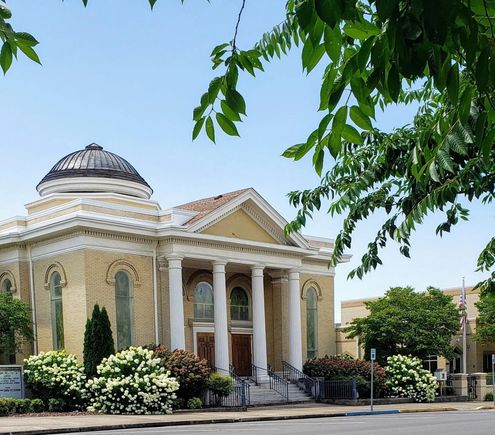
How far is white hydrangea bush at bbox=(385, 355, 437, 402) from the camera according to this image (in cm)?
4119

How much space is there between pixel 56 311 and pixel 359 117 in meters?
33.3

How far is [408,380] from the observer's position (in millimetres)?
41469

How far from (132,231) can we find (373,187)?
2797 cm

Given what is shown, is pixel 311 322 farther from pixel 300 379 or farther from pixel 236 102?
pixel 236 102

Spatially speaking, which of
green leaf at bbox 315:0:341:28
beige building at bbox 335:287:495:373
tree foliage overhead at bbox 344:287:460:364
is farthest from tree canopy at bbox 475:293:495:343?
green leaf at bbox 315:0:341:28

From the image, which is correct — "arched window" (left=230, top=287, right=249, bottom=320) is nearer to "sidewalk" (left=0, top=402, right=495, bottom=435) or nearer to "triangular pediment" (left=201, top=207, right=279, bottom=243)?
"triangular pediment" (left=201, top=207, right=279, bottom=243)

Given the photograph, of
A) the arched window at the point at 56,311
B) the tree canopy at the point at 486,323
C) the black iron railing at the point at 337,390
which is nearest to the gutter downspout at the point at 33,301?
the arched window at the point at 56,311

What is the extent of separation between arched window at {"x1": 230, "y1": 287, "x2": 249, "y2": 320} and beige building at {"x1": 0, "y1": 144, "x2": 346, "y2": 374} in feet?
0.18

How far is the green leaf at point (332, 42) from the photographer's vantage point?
3.09 m

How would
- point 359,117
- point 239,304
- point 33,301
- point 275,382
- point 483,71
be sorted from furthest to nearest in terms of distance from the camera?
point 239,304, point 275,382, point 33,301, point 359,117, point 483,71

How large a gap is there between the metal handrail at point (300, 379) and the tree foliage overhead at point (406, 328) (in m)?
5.75

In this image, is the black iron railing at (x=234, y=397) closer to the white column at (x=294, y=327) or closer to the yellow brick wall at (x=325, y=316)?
the white column at (x=294, y=327)

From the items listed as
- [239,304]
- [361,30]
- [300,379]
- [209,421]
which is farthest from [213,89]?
[239,304]

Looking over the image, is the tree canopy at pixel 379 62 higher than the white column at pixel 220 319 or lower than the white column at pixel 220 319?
higher
